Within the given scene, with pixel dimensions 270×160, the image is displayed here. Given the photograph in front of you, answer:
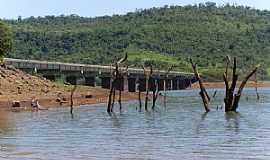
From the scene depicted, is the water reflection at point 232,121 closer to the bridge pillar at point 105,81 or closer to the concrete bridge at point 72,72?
the concrete bridge at point 72,72

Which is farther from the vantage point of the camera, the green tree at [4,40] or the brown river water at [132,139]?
the green tree at [4,40]

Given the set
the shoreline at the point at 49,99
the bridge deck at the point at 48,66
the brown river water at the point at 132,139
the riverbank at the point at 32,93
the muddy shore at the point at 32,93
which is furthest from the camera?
the bridge deck at the point at 48,66

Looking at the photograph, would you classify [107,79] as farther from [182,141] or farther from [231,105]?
[182,141]

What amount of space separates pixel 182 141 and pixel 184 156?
302 inches

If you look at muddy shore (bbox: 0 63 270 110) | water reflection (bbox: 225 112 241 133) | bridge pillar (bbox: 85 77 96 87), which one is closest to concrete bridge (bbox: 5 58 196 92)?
bridge pillar (bbox: 85 77 96 87)

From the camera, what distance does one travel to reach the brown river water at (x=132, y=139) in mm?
31719

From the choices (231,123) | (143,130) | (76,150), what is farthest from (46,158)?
(231,123)

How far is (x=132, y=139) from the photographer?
1588 inches

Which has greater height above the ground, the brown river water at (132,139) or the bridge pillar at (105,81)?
the brown river water at (132,139)

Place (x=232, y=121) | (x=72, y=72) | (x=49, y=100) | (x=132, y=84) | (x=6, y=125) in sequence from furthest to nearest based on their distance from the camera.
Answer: (x=132, y=84) → (x=72, y=72) → (x=49, y=100) → (x=232, y=121) → (x=6, y=125)

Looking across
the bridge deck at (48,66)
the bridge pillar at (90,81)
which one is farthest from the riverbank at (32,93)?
the bridge pillar at (90,81)

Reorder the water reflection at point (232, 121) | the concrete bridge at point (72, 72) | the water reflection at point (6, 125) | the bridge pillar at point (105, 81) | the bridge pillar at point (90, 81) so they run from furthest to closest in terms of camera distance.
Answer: the bridge pillar at point (105, 81), the bridge pillar at point (90, 81), the concrete bridge at point (72, 72), the water reflection at point (232, 121), the water reflection at point (6, 125)

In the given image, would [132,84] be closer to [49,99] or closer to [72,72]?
[72,72]

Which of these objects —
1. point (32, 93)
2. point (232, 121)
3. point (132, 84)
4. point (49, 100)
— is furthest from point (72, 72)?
point (232, 121)
